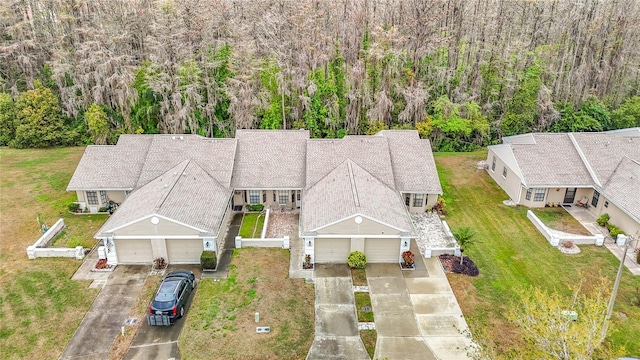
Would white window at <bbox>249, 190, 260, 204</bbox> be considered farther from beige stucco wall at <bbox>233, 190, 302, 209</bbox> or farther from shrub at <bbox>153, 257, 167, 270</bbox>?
shrub at <bbox>153, 257, 167, 270</bbox>

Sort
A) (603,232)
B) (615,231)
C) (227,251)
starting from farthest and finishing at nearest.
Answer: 1. (603,232)
2. (615,231)
3. (227,251)

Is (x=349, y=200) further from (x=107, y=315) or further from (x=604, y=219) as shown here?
(x=604, y=219)

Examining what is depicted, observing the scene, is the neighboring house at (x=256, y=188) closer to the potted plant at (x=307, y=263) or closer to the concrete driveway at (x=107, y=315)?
the potted plant at (x=307, y=263)

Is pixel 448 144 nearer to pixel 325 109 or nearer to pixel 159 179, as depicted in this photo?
pixel 325 109

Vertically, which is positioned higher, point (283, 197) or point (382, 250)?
point (283, 197)

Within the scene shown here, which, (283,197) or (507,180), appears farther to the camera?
(507,180)

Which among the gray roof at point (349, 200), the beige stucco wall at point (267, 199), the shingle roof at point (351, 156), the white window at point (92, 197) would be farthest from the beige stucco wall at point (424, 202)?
the white window at point (92, 197)

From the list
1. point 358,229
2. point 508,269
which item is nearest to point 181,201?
point 358,229
